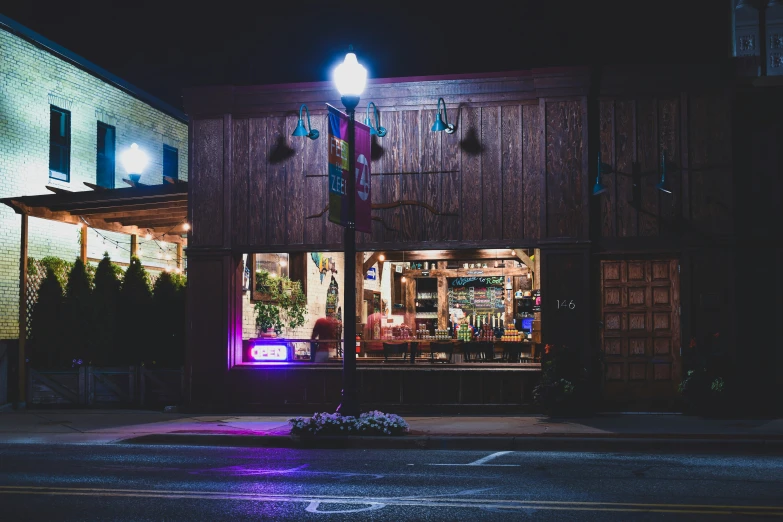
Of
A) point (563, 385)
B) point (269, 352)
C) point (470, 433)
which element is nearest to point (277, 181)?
point (269, 352)

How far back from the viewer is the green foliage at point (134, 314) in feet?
61.0

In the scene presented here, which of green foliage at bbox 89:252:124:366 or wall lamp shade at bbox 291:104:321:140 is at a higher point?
wall lamp shade at bbox 291:104:321:140

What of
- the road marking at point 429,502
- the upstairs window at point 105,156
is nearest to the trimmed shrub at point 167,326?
the upstairs window at point 105,156

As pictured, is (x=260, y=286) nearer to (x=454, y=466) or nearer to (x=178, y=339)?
(x=178, y=339)

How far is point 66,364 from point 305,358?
5.22 meters

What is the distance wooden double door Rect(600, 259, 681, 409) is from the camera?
15.9m

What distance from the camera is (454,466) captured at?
10.6 m

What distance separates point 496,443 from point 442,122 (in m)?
6.00

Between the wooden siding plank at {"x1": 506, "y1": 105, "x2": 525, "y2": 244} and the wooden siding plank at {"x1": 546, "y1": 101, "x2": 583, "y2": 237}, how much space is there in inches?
20.1

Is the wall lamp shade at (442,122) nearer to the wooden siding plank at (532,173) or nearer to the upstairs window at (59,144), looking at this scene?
the wooden siding plank at (532,173)

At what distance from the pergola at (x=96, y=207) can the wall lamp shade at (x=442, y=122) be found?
5.27 metres

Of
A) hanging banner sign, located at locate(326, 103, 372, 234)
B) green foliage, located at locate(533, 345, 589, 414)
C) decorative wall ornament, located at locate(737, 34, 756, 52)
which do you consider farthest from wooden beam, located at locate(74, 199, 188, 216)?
decorative wall ornament, located at locate(737, 34, 756, 52)

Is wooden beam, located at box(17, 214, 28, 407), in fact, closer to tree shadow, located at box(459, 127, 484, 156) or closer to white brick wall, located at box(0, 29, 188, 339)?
white brick wall, located at box(0, 29, 188, 339)

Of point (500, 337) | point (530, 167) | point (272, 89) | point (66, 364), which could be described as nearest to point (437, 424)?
point (500, 337)
